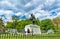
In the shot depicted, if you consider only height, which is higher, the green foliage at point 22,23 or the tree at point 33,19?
the tree at point 33,19

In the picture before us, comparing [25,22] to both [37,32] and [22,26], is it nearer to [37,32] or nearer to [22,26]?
[22,26]

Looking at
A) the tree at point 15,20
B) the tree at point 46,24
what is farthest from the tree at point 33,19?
the tree at point 15,20

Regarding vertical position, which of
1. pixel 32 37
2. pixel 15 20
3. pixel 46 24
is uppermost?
pixel 15 20

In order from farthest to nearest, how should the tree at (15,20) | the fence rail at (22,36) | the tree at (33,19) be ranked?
the tree at (33,19), the tree at (15,20), the fence rail at (22,36)

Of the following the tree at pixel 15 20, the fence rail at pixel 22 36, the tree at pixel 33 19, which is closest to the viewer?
the fence rail at pixel 22 36

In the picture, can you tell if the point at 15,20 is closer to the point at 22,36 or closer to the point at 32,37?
the point at 22,36

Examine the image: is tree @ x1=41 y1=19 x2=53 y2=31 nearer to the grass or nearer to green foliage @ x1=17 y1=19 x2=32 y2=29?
the grass

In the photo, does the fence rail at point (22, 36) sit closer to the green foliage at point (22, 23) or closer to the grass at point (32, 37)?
the grass at point (32, 37)

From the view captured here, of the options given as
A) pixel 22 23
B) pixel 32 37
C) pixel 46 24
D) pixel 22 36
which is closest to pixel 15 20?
pixel 22 23

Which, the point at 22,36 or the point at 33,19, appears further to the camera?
the point at 33,19

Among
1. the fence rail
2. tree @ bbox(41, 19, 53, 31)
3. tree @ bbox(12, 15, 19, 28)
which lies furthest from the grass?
tree @ bbox(12, 15, 19, 28)

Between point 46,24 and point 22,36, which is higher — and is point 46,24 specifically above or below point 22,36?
above

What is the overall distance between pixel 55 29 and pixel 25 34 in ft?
3.76

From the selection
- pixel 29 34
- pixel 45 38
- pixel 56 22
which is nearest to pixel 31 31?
pixel 29 34
